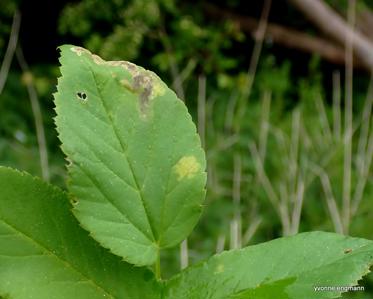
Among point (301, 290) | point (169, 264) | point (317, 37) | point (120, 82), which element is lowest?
point (169, 264)

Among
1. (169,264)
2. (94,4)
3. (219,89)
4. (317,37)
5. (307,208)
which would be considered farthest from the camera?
(317,37)

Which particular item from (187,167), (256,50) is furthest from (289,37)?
(187,167)

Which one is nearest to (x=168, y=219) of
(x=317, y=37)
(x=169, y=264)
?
(x=169, y=264)

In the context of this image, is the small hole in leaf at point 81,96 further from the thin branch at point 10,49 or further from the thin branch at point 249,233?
the thin branch at point 10,49

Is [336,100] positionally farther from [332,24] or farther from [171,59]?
[171,59]

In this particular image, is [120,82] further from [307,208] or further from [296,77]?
[296,77]

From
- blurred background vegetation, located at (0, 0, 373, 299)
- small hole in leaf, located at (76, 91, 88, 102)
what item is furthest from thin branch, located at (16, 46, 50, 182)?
small hole in leaf, located at (76, 91, 88, 102)
